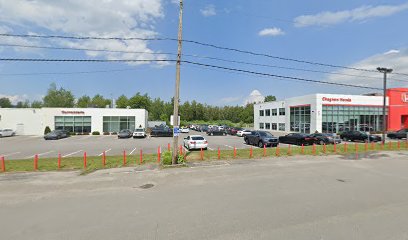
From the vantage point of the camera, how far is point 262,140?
23.3m

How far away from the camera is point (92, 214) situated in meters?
6.23

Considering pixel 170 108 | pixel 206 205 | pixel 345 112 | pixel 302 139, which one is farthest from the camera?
pixel 170 108

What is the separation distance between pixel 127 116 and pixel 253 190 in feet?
138

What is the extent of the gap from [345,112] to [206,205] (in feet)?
159

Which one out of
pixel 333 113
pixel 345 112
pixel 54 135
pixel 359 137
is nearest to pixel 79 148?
pixel 54 135

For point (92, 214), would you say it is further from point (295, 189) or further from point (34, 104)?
point (34, 104)

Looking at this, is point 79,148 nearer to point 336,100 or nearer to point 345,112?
point 336,100

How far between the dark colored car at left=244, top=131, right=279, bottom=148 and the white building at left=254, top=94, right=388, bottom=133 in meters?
24.3

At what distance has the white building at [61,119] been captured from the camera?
43.7 meters

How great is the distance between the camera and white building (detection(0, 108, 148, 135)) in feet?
143

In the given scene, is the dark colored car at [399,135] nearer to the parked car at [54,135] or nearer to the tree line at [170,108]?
the parked car at [54,135]

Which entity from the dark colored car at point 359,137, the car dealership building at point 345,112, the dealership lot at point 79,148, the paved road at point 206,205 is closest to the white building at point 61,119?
the dealership lot at point 79,148

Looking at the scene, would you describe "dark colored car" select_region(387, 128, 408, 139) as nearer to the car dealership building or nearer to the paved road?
the car dealership building

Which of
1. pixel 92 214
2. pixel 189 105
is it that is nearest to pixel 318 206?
pixel 92 214
